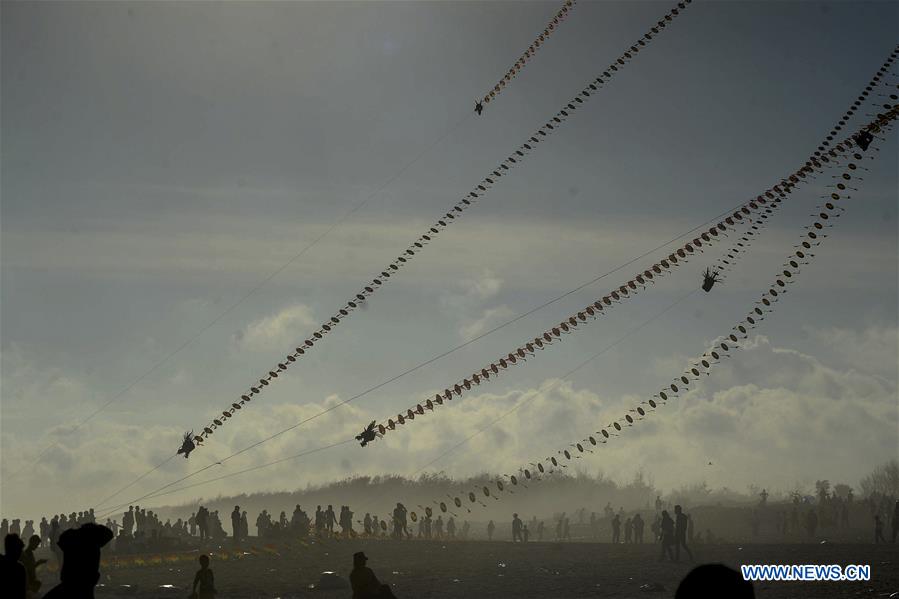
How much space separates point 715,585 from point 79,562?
3.88 m

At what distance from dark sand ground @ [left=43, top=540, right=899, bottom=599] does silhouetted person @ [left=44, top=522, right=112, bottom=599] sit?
21.2 meters

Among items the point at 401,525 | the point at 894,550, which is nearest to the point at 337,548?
the point at 401,525

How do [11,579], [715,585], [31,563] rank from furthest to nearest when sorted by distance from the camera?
[31,563] < [11,579] < [715,585]

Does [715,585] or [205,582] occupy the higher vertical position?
[715,585]

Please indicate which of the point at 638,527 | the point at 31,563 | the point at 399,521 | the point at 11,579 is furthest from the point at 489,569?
the point at 11,579

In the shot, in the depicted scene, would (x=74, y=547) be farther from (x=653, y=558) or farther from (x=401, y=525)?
(x=401, y=525)

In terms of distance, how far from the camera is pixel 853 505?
3125 inches

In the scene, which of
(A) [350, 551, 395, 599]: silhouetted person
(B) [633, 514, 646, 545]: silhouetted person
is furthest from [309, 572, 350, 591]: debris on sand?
(B) [633, 514, 646, 545]: silhouetted person

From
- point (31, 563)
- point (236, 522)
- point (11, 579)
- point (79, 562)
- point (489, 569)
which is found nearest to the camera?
point (79, 562)

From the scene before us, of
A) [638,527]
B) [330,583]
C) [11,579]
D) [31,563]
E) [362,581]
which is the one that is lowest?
[638,527]

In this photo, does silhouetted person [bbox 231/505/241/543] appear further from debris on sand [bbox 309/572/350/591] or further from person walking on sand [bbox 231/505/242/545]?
debris on sand [bbox 309/572/350/591]

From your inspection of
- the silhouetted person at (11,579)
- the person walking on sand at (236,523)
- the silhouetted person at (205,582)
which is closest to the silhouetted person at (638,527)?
the person walking on sand at (236,523)

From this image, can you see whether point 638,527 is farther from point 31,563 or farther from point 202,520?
point 31,563

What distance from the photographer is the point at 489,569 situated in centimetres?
3372
